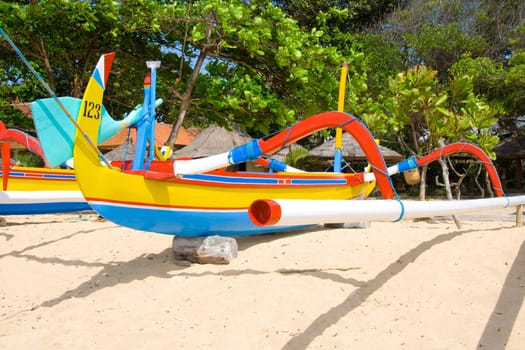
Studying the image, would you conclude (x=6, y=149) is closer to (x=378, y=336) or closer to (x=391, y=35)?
(x=378, y=336)

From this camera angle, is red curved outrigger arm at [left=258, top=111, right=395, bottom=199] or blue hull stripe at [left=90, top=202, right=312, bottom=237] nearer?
red curved outrigger arm at [left=258, top=111, right=395, bottom=199]

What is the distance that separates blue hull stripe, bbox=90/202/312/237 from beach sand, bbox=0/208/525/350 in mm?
405

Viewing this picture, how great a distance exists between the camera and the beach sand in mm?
3178

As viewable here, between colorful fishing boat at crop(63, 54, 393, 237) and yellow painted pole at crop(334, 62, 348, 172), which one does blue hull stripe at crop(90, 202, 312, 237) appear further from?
yellow painted pole at crop(334, 62, 348, 172)

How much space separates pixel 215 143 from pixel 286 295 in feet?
45.7

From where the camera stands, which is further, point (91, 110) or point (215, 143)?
point (215, 143)

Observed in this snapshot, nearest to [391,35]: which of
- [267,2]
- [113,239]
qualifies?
[267,2]

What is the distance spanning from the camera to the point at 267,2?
9719mm

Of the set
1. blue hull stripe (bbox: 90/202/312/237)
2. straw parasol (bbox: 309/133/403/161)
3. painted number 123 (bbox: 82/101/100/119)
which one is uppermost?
straw parasol (bbox: 309/133/403/161)

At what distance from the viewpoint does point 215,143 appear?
17.5 metres

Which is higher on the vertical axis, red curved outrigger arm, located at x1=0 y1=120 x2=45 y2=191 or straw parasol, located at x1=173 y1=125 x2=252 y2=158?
straw parasol, located at x1=173 y1=125 x2=252 y2=158

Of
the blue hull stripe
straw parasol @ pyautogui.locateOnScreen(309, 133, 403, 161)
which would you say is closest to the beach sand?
the blue hull stripe

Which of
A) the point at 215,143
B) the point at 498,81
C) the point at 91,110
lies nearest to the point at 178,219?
the point at 91,110

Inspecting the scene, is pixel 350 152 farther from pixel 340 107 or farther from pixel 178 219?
pixel 178 219
